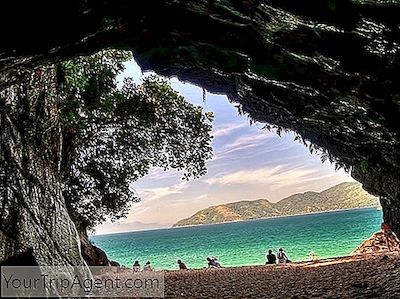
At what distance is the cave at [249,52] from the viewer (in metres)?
6.17

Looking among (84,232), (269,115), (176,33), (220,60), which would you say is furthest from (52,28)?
(84,232)

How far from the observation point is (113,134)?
58.2ft

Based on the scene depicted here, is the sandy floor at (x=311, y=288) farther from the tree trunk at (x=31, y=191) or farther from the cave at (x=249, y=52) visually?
the tree trunk at (x=31, y=191)

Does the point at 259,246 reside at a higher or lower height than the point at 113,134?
lower

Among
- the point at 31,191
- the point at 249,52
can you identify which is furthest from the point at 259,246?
the point at 249,52

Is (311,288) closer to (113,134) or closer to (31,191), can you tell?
(31,191)

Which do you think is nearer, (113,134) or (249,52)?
(249,52)

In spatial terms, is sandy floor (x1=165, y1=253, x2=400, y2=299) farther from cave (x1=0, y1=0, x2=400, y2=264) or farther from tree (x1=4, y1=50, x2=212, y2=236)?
tree (x1=4, y1=50, x2=212, y2=236)

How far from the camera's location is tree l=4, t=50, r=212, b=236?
49.1 feet

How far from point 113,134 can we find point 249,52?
1103cm

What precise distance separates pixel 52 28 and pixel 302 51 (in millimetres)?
4439

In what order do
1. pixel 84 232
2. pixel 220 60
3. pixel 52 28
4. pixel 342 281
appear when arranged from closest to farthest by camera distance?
pixel 52 28 → pixel 220 60 → pixel 342 281 → pixel 84 232

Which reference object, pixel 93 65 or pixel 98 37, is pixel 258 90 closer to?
pixel 98 37

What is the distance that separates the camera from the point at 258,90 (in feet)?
33.6
